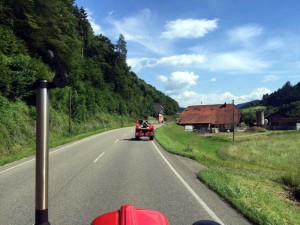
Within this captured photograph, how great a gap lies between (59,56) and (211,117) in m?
55.1

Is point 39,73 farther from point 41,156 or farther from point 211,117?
point 211,117

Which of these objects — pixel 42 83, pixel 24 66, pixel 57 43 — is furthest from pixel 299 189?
pixel 57 43

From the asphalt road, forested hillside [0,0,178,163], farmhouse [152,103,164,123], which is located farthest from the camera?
farmhouse [152,103,164,123]

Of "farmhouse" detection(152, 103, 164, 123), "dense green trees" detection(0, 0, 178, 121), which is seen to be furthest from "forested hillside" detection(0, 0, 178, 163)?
"farmhouse" detection(152, 103, 164, 123)

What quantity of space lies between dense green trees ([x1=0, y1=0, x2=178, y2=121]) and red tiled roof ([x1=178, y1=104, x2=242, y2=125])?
18293mm

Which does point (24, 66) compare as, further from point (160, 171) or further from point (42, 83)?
point (42, 83)

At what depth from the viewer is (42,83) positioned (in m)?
2.27

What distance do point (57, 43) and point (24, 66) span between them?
16941 millimetres

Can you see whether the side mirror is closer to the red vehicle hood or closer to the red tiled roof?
the red vehicle hood

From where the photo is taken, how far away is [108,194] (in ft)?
29.3

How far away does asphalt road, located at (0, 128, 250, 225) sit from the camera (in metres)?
6.85

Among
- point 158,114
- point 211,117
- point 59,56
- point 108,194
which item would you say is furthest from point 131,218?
point 158,114

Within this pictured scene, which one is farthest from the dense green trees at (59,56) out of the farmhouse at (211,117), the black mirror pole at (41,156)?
the farmhouse at (211,117)

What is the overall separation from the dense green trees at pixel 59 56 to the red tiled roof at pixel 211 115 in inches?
720
